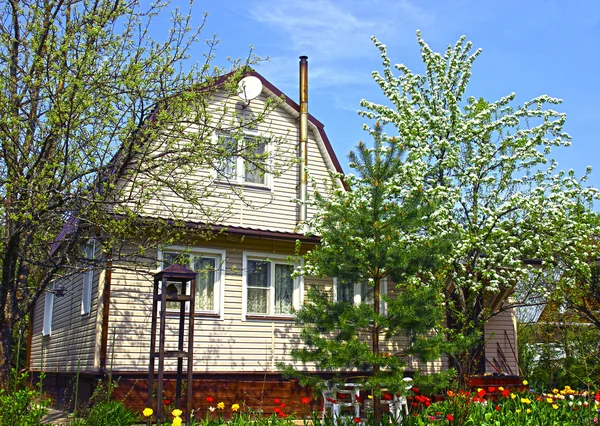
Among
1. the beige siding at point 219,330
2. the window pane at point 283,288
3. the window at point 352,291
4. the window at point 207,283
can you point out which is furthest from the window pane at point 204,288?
the window at point 352,291

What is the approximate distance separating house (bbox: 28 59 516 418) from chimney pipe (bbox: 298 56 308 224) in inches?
1.5

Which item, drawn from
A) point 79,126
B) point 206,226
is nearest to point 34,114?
point 79,126

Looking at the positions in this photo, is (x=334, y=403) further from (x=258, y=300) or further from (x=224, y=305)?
(x=258, y=300)

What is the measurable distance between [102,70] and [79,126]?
0.85 metres

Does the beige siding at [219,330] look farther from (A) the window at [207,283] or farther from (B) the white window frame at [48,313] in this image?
(B) the white window frame at [48,313]

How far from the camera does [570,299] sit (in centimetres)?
1549

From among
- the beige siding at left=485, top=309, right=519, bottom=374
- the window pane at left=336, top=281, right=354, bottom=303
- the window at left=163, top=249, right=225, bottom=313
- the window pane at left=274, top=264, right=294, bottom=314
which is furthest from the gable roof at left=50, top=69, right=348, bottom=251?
the beige siding at left=485, top=309, right=519, bottom=374

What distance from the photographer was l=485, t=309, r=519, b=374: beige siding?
17922 millimetres

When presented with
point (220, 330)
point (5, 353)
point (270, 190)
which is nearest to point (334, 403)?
point (220, 330)

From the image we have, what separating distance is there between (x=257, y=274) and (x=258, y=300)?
533 mm

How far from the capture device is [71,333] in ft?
48.8

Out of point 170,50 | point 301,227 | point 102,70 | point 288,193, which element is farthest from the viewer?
point 288,193

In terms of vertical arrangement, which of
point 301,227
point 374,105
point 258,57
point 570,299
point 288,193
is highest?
point 374,105

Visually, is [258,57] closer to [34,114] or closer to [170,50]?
[170,50]
